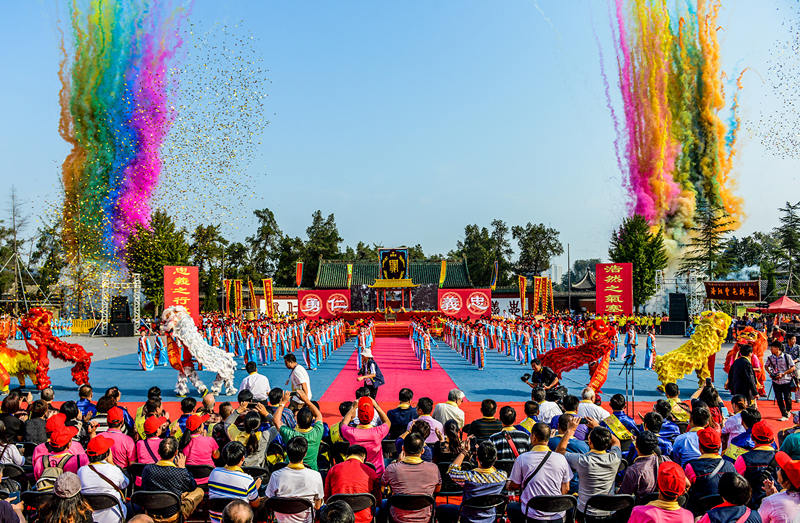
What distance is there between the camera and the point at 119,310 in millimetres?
31438

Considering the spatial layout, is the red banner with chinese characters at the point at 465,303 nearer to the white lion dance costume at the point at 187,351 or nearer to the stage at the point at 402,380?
the stage at the point at 402,380

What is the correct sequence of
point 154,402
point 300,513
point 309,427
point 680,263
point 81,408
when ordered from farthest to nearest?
point 680,263
point 81,408
point 154,402
point 309,427
point 300,513

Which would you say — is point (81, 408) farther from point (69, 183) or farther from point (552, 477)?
point (69, 183)

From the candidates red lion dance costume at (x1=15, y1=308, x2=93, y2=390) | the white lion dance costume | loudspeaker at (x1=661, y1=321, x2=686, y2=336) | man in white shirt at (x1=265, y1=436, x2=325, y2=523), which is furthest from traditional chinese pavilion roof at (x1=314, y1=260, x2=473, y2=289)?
man in white shirt at (x1=265, y1=436, x2=325, y2=523)

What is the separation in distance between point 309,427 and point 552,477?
2.32 meters

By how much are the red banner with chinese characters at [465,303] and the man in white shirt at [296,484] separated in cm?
3304

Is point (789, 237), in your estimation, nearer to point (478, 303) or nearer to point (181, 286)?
point (478, 303)

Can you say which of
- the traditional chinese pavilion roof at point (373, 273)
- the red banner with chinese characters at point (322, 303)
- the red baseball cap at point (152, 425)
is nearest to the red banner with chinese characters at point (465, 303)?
the traditional chinese pavilion roof at point (373, 273)

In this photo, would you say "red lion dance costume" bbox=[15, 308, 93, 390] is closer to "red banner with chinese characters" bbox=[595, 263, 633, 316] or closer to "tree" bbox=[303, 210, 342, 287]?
"red banner with chinese characters" bbox=[595, 263, 633, 316]

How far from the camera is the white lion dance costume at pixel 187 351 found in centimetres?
1187

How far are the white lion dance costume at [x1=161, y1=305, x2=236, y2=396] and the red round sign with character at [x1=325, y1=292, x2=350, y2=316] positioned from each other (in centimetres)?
2638

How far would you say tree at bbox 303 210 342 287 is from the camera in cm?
5731

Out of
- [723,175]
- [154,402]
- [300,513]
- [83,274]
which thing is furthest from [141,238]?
[723,175]

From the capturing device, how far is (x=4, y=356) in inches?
475
